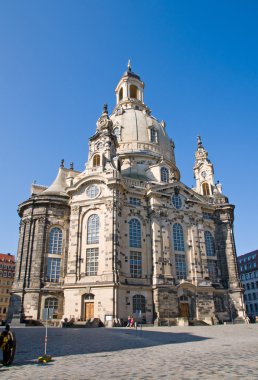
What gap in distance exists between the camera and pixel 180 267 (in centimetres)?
4134

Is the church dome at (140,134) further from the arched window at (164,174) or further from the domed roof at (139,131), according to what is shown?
the arched window at (164,174)

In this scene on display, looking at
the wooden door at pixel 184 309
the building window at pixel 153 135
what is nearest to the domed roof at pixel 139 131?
the building window at pixel 153 135

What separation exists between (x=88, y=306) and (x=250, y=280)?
56.5 metres

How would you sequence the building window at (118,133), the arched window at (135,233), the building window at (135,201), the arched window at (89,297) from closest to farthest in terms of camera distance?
the arched window at (89,297)
the arched window at (135,233)
the building window at (135,201)
the building window at (118,133)

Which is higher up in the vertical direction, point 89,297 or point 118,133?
point 118,133

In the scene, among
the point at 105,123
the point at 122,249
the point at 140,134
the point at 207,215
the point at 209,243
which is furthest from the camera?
the point at 140,134

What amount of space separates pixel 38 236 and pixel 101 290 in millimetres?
11720

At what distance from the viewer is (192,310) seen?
39094 millimetres

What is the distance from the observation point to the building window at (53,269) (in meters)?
39.2

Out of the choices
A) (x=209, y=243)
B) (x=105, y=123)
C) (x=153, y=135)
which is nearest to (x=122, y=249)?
(x=209, y=243)

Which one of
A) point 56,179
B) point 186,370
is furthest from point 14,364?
point 56,179

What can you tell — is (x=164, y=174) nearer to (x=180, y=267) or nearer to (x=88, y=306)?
(x=180, y=267)

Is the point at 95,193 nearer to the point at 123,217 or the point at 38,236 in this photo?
the point at 123,217

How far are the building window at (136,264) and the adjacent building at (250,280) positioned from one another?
4866 cm
